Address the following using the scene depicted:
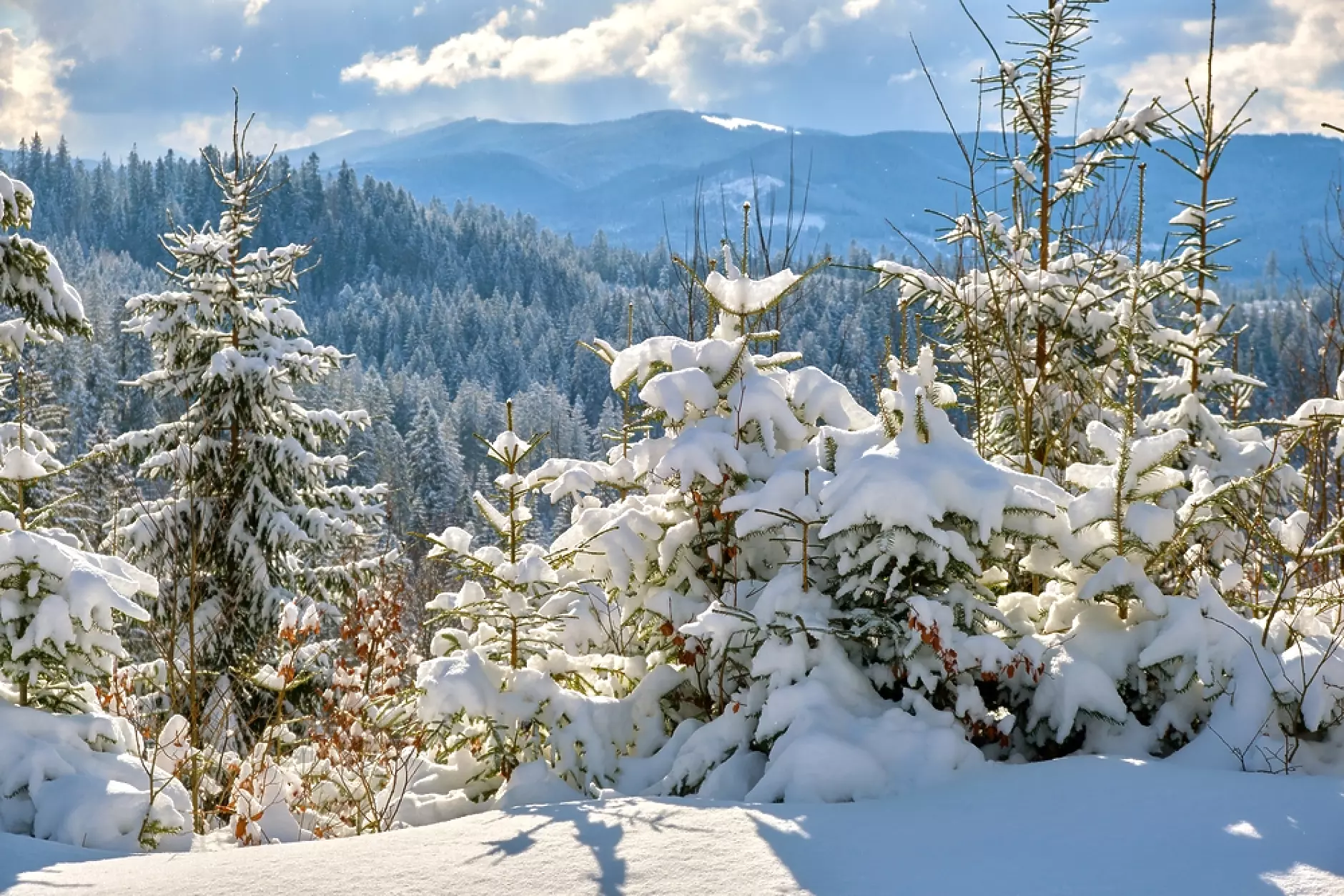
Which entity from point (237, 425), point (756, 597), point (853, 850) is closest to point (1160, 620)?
point (756, 597)

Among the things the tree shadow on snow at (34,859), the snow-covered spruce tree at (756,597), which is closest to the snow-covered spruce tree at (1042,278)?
the snow-covered spruce tree at (756,597)

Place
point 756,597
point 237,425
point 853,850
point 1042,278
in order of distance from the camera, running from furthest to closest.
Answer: point 237,425 < point 1042,278 < point 756,597 < point 853,850

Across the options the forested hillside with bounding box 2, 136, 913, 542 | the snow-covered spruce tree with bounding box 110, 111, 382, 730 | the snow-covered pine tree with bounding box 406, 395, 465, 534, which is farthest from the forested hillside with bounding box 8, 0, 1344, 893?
the snow-covered pine tree with bounding box 406, 395, 465, 534

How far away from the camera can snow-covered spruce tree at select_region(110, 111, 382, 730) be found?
10.6 meters

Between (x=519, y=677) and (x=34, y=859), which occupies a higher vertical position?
(x=519, y=677)

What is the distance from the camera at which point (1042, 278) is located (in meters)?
6.06

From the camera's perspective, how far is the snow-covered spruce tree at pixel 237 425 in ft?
34.9

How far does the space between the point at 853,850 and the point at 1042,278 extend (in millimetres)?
4184

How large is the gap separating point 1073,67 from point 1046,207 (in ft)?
3.16

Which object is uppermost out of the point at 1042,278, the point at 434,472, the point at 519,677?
the point at 1042,278

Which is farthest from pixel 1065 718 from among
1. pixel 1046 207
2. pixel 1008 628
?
pixel 1046 207

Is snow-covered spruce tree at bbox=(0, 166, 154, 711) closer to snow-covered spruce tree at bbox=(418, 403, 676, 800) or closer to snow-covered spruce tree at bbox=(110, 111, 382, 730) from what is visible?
snow-covered spruce tree at bbox=(418, 403, 676, 800)

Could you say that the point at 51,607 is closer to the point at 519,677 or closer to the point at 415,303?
the point at 519,677

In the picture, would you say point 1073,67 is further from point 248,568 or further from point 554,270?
point 554,270
